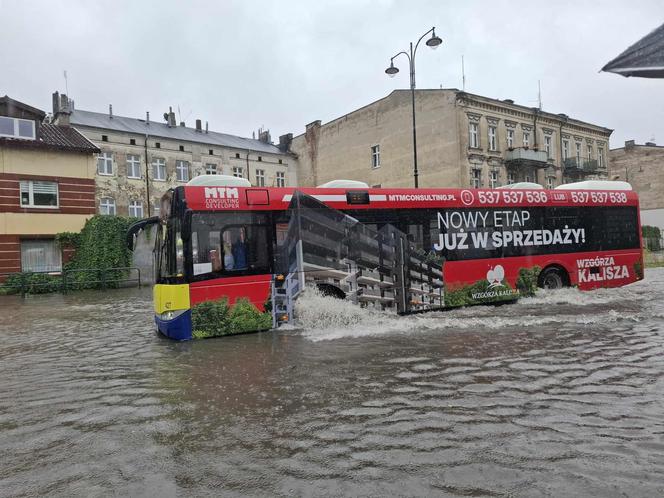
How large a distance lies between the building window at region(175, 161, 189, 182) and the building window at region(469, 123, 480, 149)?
73.9ft

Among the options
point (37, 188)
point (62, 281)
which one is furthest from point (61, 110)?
point (62, 281)

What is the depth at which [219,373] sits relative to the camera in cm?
672

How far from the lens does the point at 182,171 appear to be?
3928 cm

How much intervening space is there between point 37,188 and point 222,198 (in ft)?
71.4

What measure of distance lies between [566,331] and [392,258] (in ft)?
12.7

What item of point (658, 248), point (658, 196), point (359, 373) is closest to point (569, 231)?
point (359, 373)

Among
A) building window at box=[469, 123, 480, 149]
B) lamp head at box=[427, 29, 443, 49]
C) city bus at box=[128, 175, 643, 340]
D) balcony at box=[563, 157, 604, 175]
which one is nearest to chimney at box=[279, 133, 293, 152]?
building window at box=[469, 123, 480, 149]

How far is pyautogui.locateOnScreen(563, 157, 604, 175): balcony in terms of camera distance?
136ft

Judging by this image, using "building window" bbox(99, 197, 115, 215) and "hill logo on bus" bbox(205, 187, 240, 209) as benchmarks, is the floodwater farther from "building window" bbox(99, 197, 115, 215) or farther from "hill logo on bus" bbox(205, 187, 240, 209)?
"building window" bbox(99, 197, 115, 215)

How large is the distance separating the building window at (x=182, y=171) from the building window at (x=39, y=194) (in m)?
12.8

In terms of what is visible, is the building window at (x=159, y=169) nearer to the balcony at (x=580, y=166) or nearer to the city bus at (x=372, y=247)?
the city bus at (x=372, y=247)

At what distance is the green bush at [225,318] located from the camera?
905cm

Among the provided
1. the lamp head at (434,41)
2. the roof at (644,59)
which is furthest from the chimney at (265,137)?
the roof at (644,59)

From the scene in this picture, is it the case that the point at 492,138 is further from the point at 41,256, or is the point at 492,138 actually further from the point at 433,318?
the point at 41,256
